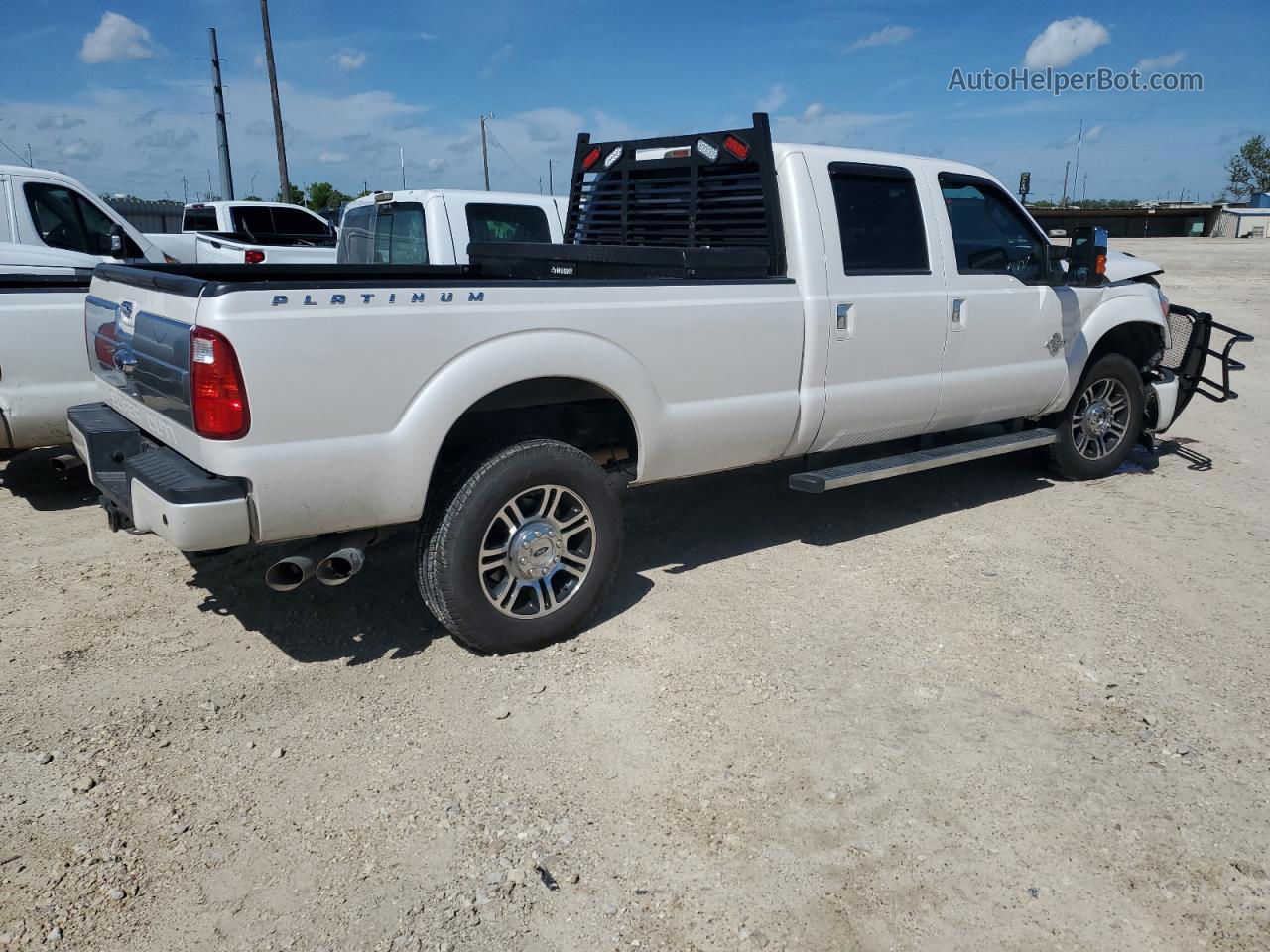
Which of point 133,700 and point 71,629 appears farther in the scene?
point 71,629

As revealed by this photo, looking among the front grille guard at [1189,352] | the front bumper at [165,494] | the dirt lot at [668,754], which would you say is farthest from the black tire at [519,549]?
the front grille guard at [1189,352]

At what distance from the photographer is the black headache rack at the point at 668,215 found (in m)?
4.81

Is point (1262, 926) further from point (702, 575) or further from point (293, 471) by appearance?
point (293, 471)

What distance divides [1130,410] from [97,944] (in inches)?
263

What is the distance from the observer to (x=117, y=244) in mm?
8828

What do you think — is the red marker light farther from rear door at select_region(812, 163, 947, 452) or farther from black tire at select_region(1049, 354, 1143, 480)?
black tire at select_region(1049, 354, 1143, 480)

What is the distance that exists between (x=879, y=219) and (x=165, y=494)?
3724 mm

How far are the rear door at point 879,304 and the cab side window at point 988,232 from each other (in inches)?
11.2

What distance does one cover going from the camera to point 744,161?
495 centimetres

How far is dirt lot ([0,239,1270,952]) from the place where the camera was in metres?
2.67

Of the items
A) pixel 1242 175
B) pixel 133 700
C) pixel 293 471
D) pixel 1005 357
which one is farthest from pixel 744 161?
pixel 1242 175

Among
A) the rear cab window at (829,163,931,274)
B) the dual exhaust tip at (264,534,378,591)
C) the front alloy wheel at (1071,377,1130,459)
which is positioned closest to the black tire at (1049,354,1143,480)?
the front alloy wheel at (1071,377,1130,459)

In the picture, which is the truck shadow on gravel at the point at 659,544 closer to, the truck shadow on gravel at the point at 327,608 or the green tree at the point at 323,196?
the truck shadow on gravel at the point at 327,608

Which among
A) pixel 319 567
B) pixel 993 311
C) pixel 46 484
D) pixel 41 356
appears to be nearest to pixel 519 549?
pixel 319 567
